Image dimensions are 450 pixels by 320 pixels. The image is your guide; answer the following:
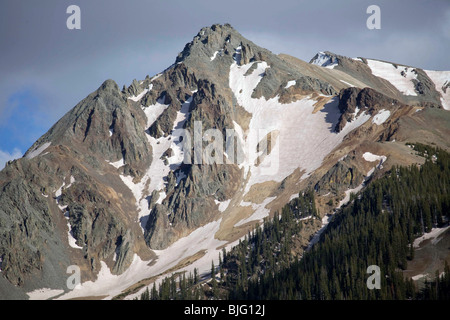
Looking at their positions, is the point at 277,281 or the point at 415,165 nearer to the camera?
the point at 277,281

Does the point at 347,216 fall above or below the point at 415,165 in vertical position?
below

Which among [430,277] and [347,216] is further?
[347,216]
